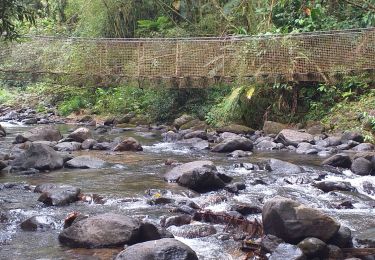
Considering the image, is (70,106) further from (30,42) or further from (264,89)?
(264,89)

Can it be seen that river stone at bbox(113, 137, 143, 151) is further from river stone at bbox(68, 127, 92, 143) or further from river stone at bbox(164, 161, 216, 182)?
river stone at bbox(164, 161, 216, 182)

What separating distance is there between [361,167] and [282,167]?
1.01 metres

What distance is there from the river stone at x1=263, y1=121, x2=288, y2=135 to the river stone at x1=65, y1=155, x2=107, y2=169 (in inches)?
161

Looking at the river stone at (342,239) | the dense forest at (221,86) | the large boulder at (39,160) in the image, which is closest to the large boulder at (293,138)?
the dense forest at (221,86)

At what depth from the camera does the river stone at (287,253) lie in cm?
383

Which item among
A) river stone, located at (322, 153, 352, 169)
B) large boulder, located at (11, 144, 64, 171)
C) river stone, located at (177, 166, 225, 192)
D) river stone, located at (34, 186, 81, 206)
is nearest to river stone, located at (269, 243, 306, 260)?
river stone, located at (177, 166, 225, 192)

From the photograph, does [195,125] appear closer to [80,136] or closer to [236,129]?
[236,129]

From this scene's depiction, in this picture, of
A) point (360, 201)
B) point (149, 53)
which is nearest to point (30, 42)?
point (149, 53)

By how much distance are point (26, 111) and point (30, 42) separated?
501 cm

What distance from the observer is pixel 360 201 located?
5.75 meters

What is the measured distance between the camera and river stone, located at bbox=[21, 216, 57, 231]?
473 centimetres

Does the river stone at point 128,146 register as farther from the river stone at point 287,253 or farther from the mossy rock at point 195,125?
the river stone at point 287,253

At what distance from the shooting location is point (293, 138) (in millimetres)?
9586

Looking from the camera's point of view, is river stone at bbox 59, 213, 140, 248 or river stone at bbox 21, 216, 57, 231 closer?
river stone at bbox 59, 213, 140, 248
